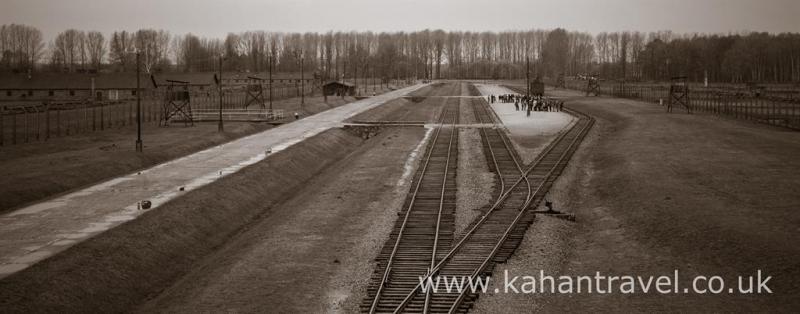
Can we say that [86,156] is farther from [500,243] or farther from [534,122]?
[534,122]

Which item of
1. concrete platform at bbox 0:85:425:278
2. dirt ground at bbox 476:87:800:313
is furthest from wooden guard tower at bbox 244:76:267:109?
dirt ground at bbox 476:87:800:313

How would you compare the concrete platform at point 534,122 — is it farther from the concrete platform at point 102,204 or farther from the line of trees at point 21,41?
the line of trees at point 21,41

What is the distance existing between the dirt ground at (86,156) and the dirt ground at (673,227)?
2021cm

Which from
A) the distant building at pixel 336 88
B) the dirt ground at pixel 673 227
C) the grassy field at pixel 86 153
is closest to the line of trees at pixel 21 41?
the distant building at pixel 336 88

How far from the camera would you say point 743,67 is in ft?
522

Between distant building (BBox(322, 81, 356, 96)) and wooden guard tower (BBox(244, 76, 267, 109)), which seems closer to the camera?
wooden guard tower (BBox(244, 76, 267, 109))

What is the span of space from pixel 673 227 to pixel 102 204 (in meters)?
20.6

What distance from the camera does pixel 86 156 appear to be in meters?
38.7

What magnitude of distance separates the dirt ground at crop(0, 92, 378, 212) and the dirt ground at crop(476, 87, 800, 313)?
66.3ft

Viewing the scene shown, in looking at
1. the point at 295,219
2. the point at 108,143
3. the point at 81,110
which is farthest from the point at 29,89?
the point at 295,219

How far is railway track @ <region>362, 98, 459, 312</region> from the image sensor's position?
1800 centimetres

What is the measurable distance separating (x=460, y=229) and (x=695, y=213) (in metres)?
7.83

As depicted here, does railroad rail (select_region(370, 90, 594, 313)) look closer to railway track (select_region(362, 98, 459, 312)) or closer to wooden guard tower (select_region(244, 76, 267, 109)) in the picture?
railway track (select_region(362, 98, 459, 312))

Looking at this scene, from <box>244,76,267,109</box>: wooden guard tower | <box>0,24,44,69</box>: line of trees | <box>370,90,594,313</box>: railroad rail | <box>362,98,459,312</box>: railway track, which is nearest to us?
<box>370,90,594,313</box>: railroad rail
